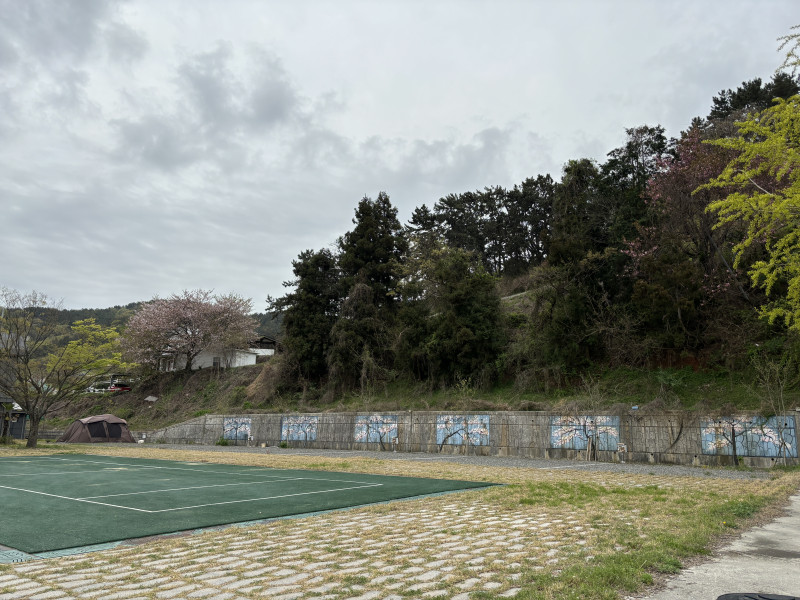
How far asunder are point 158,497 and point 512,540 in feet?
21.7

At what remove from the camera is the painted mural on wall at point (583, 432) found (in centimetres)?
1870

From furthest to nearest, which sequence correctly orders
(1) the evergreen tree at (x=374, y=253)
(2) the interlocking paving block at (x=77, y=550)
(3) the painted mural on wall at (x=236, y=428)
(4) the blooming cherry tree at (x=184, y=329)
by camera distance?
(4) the blooming cherry tree at (x=184, y=329)
(1) the evergreen tree at (x=374, y=253)
(3) the painted mural on wall at (x=236, y=428)
(2) the interlocking paving block at (x=77, y=550)

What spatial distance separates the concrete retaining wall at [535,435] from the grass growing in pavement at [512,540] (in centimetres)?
760

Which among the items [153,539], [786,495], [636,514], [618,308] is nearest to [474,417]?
[618,308]

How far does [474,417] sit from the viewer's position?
22.0 metres

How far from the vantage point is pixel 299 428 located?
28312mm

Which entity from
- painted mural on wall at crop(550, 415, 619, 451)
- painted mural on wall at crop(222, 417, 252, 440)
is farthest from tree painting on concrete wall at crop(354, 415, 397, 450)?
painted mural on wall at crop(222, 417, 252, 440)

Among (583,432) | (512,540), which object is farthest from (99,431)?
(512,540)

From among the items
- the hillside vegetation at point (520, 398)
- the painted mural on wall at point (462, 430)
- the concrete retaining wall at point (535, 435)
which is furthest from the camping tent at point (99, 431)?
the painted mural on wall at point (462, 430)

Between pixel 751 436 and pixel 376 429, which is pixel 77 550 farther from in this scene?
pixel 376 429

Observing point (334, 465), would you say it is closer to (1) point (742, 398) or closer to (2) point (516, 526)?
(2) point (516, 526)

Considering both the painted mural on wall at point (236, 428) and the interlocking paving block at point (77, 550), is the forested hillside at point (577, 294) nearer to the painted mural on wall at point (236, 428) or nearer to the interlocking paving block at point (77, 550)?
the painted mural on wall at point (236, 428)

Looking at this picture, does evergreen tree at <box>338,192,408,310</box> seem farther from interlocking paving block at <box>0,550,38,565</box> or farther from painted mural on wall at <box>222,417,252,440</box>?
interlocking paving block at <box>0,550,38,565</box>

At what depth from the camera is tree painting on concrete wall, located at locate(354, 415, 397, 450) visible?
24.6 metres
